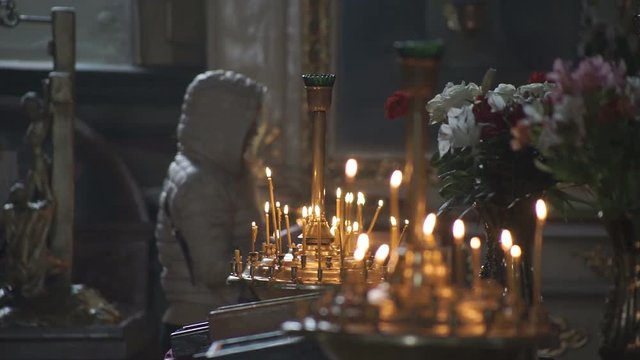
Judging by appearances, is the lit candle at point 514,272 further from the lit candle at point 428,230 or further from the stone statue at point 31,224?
the stone statue at point 31,224

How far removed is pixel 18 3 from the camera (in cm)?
725

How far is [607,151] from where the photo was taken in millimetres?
2283

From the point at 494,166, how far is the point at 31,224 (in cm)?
361

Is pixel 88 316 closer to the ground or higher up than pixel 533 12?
closer to the ground

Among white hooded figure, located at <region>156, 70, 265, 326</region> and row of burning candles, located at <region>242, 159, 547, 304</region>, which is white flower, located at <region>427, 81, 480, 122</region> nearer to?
row of burning candles, located at <region>242, 159, 547, 304</region>

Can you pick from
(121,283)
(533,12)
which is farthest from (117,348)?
(533,12)

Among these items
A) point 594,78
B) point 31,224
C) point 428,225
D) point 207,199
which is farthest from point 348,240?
point 31,224

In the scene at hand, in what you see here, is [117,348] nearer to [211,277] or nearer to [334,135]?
[211,277]

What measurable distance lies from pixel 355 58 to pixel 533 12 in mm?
821

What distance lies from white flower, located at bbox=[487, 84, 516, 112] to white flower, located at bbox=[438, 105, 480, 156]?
4cm

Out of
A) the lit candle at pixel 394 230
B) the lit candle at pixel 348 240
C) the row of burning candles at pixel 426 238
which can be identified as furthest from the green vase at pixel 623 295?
the lit candle at pixel 348 240

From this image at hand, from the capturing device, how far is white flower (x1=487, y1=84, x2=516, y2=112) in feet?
8.55

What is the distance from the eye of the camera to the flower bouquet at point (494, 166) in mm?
2557

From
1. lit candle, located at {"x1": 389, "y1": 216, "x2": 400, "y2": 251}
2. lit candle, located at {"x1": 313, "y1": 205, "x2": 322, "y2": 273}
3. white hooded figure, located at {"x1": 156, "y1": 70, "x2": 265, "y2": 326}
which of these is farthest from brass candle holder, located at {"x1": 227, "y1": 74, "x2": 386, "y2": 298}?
white hooded figure, located at {"x1": 156, "y1": 70, "x2": 265, "y2": 326}
